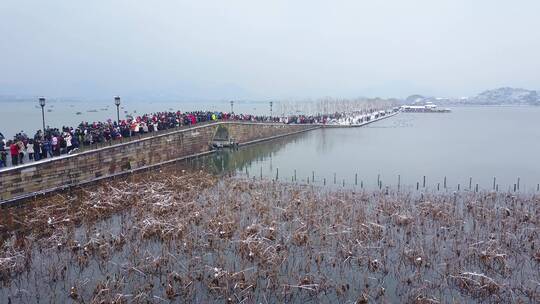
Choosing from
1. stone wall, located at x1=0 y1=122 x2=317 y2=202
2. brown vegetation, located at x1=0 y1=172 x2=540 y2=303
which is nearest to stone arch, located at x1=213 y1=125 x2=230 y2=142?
stone wall, located at x1=0 y1=122 x2=317 y2=202

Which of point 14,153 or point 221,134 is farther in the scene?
point 221,134

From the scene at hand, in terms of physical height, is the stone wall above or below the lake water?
above

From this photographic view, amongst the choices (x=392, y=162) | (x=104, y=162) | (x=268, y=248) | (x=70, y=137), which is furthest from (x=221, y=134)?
(x=268, y=248)

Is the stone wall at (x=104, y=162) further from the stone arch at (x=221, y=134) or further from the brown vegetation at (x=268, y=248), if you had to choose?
the brown vegetation at (x=268, y=248)

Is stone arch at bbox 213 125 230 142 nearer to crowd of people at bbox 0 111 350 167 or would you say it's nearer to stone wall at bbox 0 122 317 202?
stone wall at bbox 0 122 317 202

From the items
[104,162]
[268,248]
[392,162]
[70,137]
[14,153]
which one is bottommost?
[392,162]

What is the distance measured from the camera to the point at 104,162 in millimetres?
23656

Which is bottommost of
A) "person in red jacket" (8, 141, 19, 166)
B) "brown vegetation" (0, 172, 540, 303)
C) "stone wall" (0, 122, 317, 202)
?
"brown vegetation" (0, 172, 540, 303)

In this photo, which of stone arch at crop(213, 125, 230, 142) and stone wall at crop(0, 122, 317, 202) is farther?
stone arch at crop(213, 125, 230, 142)

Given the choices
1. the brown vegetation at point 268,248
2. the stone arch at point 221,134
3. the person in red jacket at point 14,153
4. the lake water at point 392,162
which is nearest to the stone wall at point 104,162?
the stone arch at point 221,134

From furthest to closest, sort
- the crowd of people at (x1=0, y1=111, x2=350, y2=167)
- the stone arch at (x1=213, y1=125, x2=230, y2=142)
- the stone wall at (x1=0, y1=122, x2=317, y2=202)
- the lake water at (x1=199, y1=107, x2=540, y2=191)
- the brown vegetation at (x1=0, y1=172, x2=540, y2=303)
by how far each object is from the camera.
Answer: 1. the stone arch at (x1=213, y1=125, x2=230, y2=142)
2. the lake water at (x1=199, y1=107, x2=540, y2=191)
3. the crowd of people at (x1=0, y1=111, x2=350, y2=167)
4. the stone wall at (x1=0, y1=122, x2=317, y2=202)
5. the brown vegetation at (x1=0, y1=172, x2=540, y2=303)

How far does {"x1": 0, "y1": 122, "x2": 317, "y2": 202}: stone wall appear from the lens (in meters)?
18.2

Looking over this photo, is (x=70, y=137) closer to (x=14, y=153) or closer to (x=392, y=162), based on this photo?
(x=14, y=153)

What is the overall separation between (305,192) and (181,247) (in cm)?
857
